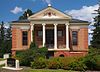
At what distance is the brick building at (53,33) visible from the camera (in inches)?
2136

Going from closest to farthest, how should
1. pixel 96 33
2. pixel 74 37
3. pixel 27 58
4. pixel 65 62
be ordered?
pixel 65 62 < pixel 27 58 < pixel 74 37 < pixel 96 33

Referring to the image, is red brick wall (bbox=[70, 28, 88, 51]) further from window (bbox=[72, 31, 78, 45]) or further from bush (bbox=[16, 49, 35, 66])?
bush (bbox=[16, 49, 35, 66])

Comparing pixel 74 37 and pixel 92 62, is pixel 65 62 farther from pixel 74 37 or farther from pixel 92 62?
pixel 74 37

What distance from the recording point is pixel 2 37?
10325 cm

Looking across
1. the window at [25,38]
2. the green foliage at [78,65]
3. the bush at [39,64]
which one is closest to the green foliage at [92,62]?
the green foliage at [78,65]

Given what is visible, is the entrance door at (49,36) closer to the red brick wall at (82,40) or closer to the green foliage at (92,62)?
the red brick wall at (82,40)

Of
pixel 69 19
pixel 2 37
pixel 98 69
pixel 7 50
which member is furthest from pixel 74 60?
pixel 2 37

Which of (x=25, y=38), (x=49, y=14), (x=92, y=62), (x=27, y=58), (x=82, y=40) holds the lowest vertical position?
(x=92, y=62)

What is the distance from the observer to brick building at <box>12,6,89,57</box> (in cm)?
5425

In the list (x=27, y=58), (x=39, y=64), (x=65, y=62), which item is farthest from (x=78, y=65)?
(x=27, y=58)

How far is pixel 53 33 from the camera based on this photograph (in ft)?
186

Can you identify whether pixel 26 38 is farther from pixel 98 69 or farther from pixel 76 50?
pixel 98 69

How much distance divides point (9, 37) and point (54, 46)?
54724 mm

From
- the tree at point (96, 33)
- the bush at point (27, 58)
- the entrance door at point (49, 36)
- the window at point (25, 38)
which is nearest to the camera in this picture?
the bush at point (27, 58)
